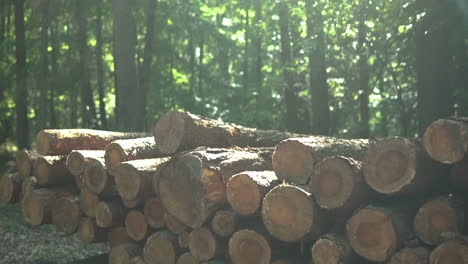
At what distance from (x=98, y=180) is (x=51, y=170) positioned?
46.5 inches

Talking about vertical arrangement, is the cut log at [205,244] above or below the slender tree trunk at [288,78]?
below

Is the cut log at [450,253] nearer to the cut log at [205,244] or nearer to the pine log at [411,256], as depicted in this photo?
the pine log at [411,256]

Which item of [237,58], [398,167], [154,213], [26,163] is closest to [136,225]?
[154,213]

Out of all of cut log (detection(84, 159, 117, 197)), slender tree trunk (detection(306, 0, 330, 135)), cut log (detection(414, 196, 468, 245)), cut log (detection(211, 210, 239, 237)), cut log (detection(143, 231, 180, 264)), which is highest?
slender tree trunk (detection(306, 0, 330, 135))

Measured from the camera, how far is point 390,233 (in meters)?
3.98

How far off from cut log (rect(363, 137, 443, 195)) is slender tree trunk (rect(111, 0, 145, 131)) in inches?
351

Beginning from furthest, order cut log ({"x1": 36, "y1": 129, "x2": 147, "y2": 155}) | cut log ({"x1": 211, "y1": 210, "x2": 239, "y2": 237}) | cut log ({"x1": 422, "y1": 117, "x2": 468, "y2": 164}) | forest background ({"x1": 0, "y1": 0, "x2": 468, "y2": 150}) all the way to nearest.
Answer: forest background ({"x1": 0, "y1": 0, "x2": 468, "y2": 150}) → cut log ({"x1": 36, "y1": 129, "x2": 147, "y2": 155}) → cut log ({"x1": 211, "y1": 210, "x2": 239, "y2": 237}) → cut log ({"x1": 422, "y1": 117, "x2": 468, "y2": 164})

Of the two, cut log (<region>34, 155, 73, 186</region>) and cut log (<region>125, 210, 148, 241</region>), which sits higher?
cut log (<region>34, 155, 73, 186</region>)

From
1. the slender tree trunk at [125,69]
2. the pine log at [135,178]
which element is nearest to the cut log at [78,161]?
the pine log at [135,178]

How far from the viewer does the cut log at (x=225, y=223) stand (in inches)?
189

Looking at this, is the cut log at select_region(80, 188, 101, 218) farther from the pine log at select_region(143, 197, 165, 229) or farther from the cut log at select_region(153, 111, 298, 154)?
the cut log at select_region(153, 111, 298, 154)

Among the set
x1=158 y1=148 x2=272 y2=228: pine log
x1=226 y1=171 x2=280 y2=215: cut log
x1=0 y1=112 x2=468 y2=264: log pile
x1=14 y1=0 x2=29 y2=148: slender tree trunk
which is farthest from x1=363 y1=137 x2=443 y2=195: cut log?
x1=14 y1=0 x2=29 y2=148: slender tree trunk

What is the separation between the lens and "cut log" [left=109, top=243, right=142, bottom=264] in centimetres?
581

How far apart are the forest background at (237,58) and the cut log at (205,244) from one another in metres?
5.50
